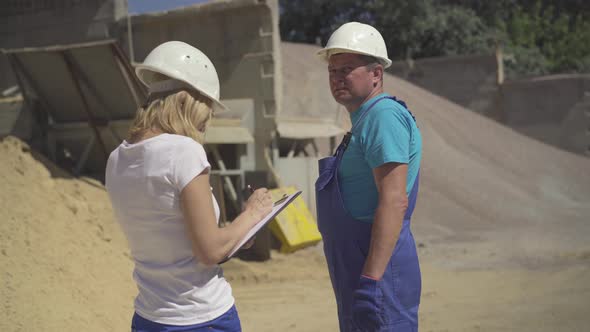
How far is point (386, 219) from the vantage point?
231 cm

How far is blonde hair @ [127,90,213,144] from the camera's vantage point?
202cm

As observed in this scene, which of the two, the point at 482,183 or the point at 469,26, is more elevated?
the point at 469,26

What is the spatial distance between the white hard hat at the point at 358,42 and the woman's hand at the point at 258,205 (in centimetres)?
81

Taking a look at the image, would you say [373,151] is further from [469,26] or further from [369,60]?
[469,26]

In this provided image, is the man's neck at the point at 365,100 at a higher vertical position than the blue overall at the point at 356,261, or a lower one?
higher

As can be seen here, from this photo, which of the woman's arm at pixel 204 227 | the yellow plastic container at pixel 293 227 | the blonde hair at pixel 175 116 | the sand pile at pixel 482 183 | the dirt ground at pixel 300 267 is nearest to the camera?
the woman's arm at pixel 204 227

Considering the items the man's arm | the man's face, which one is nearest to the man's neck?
the man's face

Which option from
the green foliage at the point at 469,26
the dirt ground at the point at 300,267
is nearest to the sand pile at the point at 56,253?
the dirt ground at the point at 300,267

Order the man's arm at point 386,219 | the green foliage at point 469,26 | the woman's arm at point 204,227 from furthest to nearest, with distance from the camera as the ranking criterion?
the green foliage at point 469,26
the man's arm at point 386,219
the woman's arm at point 204,227

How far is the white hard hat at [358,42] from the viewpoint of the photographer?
263 centimetres

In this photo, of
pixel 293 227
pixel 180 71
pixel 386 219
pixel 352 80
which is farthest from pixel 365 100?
pixel 293 227

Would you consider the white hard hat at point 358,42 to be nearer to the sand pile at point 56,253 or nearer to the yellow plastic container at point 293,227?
the sand pile at point 56,253

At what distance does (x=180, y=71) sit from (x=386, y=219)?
3.01ft

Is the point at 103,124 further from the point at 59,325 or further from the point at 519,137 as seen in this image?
the point at 519,137
